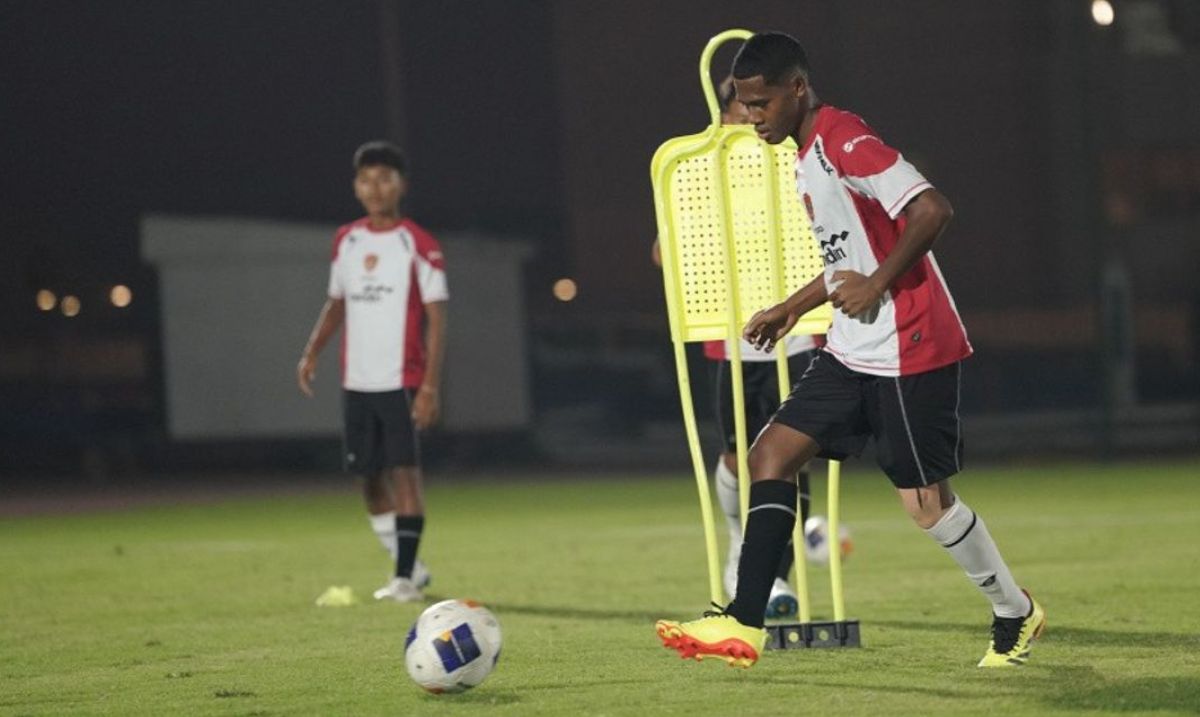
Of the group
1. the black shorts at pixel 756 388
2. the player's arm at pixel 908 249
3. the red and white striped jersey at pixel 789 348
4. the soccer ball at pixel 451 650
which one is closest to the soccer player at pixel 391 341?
the black shorts at pixel 756 388

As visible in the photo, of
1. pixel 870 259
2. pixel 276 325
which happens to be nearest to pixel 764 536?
pixel 870 259

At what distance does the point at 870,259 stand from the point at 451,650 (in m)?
1.64

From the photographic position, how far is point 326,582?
1088 centimetres

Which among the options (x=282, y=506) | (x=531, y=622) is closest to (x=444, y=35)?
(x=282, y=506)

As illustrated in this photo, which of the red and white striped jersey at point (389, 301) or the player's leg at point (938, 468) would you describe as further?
the red and white striped jersey at point (389, 301)

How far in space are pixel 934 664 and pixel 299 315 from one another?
54.5ft

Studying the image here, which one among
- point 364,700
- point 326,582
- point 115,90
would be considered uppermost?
point 115,90

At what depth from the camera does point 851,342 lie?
620cm

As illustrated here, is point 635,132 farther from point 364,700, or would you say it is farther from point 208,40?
point 364,700

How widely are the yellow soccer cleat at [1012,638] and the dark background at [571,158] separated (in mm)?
14340

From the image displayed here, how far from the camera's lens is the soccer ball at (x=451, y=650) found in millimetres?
6172

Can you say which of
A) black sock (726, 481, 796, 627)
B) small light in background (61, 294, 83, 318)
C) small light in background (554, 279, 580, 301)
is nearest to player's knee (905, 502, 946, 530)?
black sock (726, 481, 796, 627)

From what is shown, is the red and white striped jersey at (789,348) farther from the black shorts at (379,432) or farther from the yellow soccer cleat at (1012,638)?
→ the yellow soccer cleat at (1012,638)

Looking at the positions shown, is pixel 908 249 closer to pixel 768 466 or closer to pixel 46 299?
pixel 768 466
